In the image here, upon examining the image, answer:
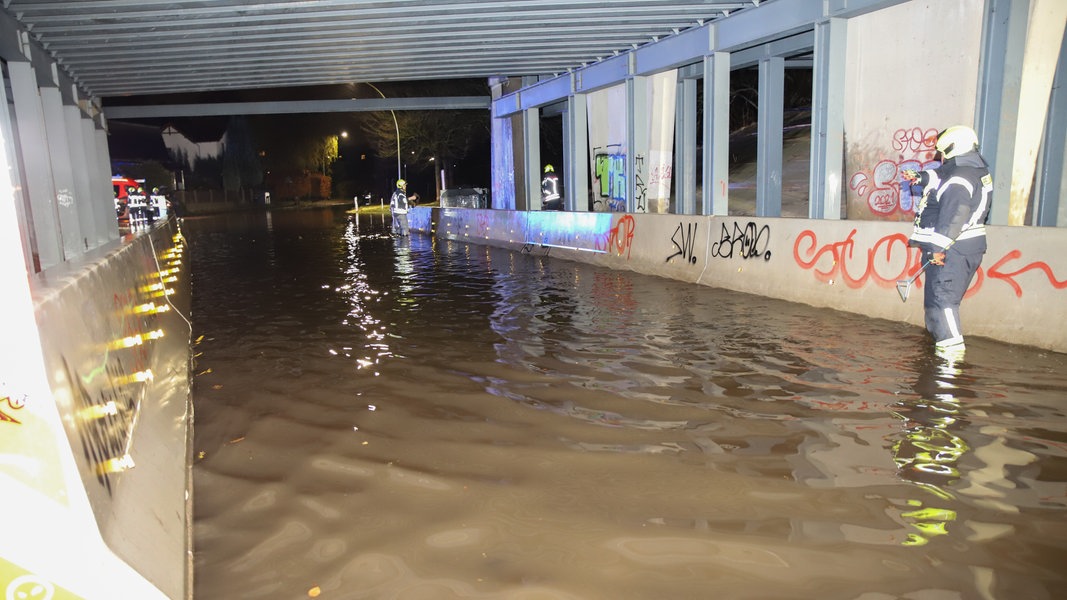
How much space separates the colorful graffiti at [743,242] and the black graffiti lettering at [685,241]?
1.79 feet

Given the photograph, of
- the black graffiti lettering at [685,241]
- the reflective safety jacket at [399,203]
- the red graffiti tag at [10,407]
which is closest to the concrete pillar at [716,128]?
the black graffiti lettering at [685,241]

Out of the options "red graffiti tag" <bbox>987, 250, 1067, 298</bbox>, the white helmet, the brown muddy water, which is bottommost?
the brown muddy water

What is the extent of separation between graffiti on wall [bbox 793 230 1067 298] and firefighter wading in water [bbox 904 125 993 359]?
0.48m

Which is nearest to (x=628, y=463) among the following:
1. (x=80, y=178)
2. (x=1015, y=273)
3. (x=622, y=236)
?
(x=1015, y=273)

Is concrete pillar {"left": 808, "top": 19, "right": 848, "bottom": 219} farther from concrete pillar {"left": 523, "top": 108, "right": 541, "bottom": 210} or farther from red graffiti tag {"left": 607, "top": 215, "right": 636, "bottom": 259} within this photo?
concrete pillar {"left": 523, "top": 108, "right": 541, "bottom": 210}

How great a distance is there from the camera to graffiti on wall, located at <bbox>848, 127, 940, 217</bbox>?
1188 cm

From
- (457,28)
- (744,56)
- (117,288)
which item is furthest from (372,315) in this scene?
(744,56)

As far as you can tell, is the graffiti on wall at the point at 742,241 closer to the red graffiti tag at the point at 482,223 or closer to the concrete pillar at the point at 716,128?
the concrete pillar at the point at 716,128

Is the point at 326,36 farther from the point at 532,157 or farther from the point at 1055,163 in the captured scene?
the point at 1055,163

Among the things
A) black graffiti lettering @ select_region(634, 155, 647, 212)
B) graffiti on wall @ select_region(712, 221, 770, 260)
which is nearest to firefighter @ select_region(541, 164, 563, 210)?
black graffiti lettering @ select_region(634, 155, 647, 212)

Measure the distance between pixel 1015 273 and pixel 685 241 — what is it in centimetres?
564

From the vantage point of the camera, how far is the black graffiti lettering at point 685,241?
12.4 m

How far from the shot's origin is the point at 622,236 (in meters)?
14.6

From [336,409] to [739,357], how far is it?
145 inches
